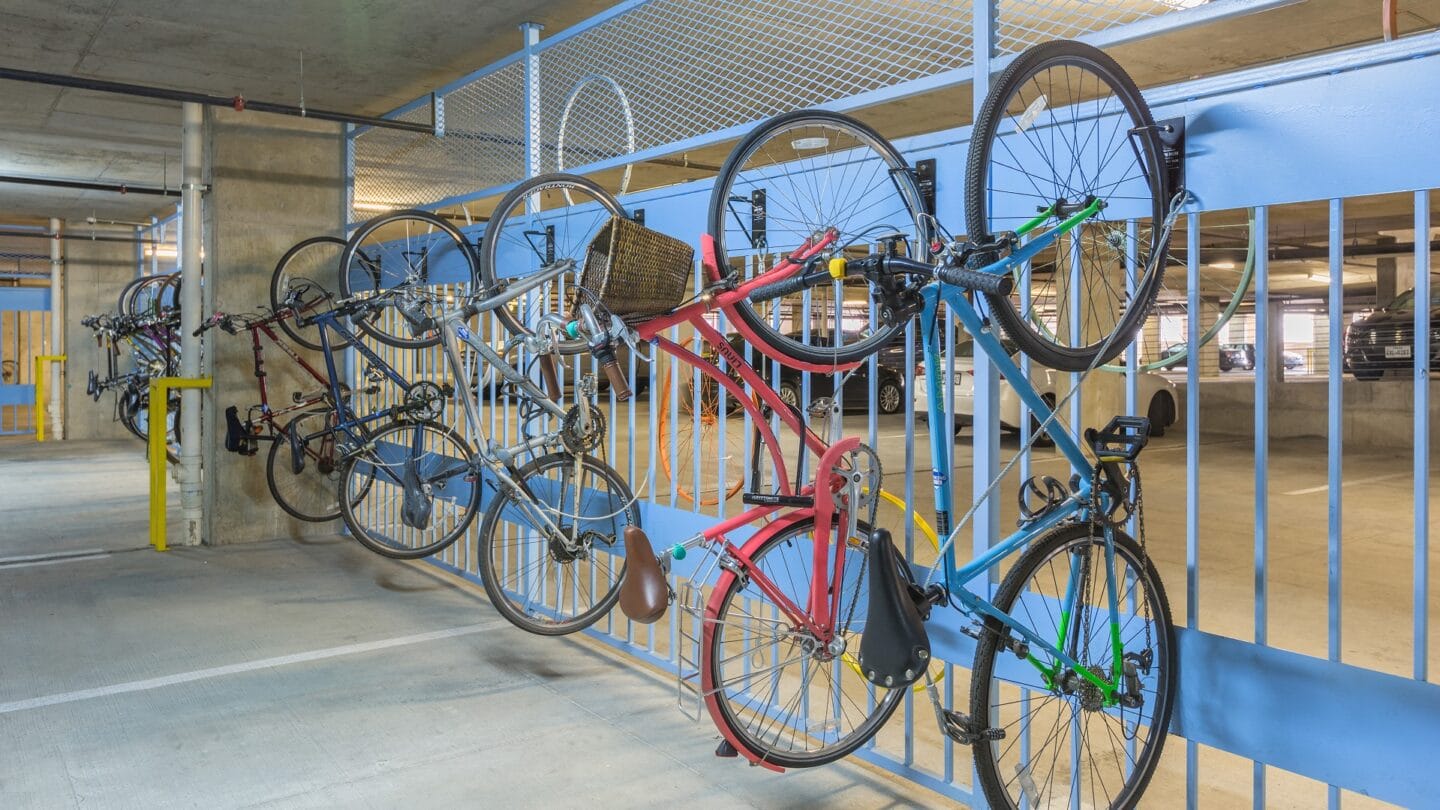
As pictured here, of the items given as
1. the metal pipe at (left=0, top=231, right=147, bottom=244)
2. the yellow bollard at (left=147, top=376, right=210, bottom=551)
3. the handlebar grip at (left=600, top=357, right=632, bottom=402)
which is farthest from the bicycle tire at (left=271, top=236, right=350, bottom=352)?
the metal pipe at (left=0, top=231, right=147, bottom=244)

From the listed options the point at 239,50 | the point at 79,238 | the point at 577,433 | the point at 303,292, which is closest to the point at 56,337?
the point at 79,238

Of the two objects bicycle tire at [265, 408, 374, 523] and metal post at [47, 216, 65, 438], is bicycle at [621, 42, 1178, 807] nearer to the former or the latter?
bicycle tire at [265, 408, 374, 523]

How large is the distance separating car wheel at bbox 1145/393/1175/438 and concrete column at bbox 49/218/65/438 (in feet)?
45.6

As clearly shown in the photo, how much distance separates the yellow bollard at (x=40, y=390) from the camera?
12352mm

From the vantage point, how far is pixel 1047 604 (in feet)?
7.22

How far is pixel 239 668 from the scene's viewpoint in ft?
11.7

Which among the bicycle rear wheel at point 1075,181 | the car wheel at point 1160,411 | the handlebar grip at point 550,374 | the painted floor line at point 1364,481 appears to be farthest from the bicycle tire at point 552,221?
the car wheel at point 1160,411

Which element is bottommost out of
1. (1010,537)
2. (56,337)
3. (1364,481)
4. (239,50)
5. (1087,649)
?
(1364,481)

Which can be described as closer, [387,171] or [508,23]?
[508,23]

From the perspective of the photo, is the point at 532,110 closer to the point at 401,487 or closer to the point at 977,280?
the point at 401,487

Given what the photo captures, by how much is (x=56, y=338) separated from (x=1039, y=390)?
1215 cm

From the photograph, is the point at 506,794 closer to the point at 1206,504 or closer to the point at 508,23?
the point at 508,23

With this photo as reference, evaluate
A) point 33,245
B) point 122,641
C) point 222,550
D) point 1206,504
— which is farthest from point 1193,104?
point 33,245

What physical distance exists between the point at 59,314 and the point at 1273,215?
14.2 metres
